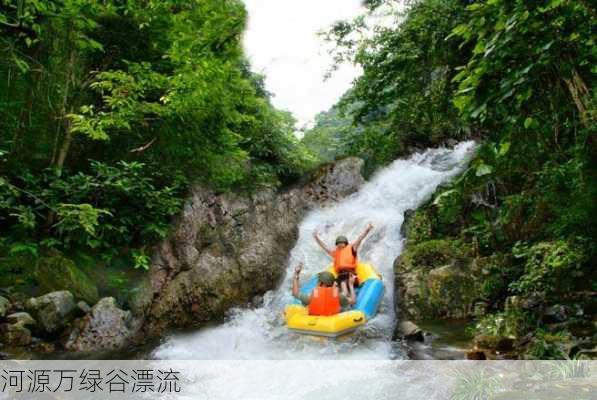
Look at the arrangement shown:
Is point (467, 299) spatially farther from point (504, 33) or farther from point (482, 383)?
point (504, 33)

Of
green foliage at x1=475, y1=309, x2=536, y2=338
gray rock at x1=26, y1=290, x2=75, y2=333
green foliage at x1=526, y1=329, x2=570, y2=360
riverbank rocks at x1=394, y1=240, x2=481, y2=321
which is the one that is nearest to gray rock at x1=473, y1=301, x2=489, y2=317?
riverbank rocks at x1=394, y1=240, x2=481, y2=321

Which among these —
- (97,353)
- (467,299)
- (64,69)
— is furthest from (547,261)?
(64,69)

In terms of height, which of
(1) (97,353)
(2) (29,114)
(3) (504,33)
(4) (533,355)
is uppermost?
(2) (29,114)

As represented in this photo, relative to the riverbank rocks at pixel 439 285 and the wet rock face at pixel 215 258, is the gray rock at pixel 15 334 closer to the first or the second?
the wet rock face at pixel 215 258

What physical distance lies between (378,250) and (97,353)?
22.4 feet

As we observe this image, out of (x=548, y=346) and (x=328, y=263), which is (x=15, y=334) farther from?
(x=328, y=263)

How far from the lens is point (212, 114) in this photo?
302 inches

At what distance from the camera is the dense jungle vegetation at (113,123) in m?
6.07

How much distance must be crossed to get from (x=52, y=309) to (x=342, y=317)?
3.99 meters

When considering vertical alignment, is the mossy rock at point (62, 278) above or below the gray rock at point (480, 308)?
above

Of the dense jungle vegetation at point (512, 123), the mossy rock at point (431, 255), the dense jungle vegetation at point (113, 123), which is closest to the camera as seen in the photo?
the dense jungle vegetation at point (512, 123)

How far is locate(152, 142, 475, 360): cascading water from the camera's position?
6410 mm

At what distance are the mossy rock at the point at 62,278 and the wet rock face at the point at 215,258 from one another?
82cm

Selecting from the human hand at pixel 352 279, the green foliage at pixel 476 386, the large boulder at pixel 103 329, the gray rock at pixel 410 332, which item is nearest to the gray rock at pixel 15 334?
the large boulder at pixel 103 329
